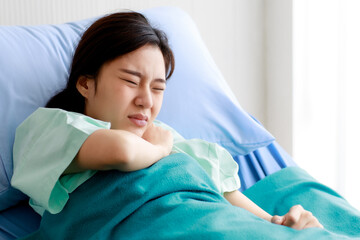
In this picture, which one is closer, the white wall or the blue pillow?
the blue pillow

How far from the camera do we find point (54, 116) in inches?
37.0

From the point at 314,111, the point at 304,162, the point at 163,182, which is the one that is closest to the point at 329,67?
the point at 314,111

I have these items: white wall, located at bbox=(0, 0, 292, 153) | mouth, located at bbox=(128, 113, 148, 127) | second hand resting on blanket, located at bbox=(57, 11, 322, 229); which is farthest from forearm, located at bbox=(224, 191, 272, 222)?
white wall, located at bbox=(0, 0, 292, 153)

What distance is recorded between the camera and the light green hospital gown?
83 cm

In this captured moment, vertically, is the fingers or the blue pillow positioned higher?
the blue pillow

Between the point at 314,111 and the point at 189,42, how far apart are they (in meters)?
0.89

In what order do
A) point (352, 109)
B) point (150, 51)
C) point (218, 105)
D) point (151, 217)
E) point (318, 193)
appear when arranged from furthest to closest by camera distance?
point (352, 109) → point (218, 105) → point (318, 193) → point (150, 51) → point (151, 217)

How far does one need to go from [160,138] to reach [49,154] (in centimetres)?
27

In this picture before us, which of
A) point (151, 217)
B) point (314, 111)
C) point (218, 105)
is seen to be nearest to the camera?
point (151, 217)

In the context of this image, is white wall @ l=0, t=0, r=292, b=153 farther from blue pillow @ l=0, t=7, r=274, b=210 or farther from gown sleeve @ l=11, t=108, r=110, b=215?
gown sleeve @ l=11, t=108, r=110, b=215

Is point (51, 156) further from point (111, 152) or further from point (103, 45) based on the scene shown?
point (103, 45)

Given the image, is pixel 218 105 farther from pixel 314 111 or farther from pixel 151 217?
pixel 314 111

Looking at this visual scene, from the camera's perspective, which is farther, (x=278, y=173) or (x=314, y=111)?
(x=314, y=111)

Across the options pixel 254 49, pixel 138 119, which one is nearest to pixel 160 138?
pixel 138 119
